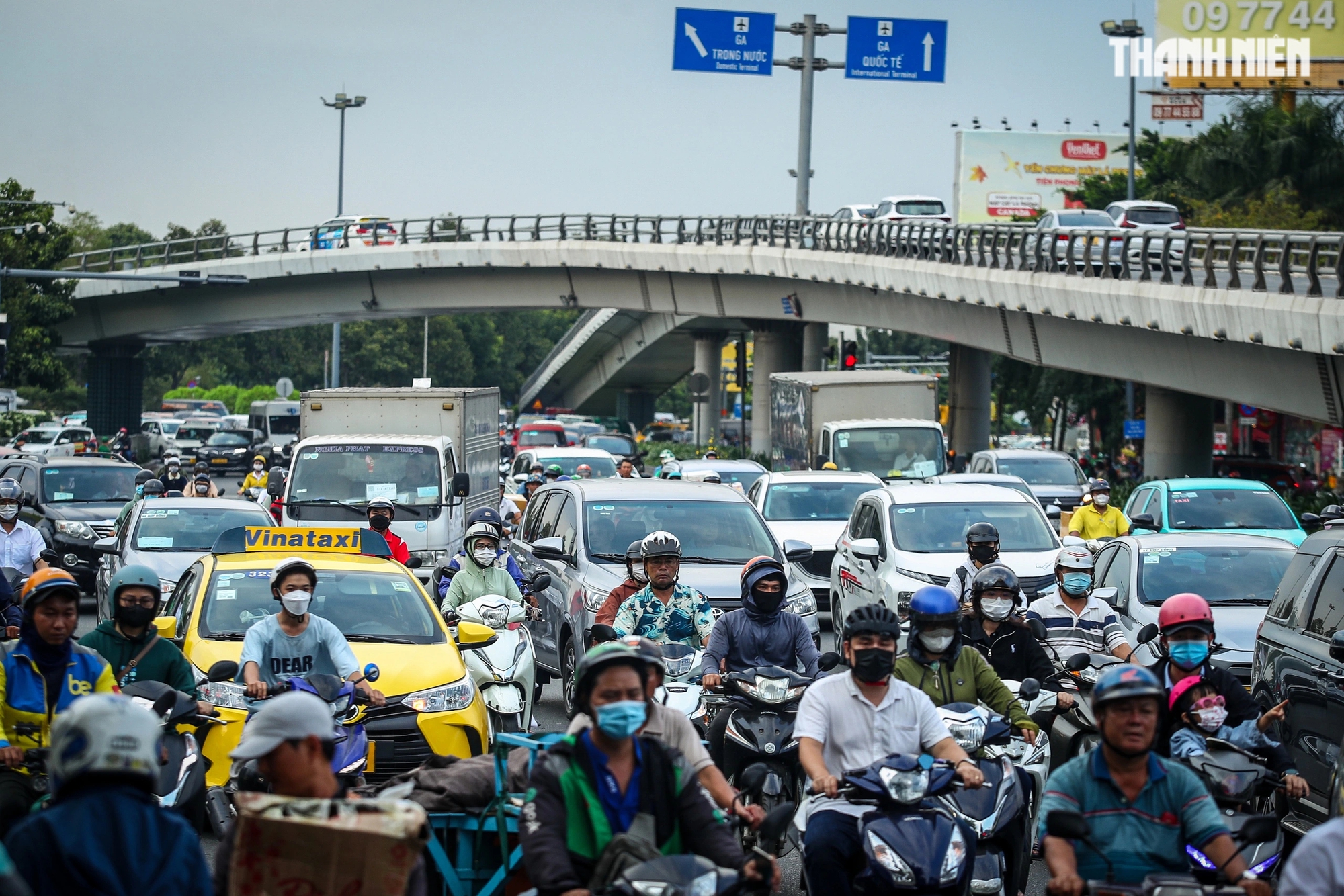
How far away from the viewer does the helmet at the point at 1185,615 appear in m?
7.28

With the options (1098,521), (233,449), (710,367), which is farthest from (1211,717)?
(710,367)

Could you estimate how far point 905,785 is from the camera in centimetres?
582

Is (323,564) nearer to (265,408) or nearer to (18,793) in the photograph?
(18,793)

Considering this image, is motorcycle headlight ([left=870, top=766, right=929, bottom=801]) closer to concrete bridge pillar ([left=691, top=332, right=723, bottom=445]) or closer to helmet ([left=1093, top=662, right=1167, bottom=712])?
helmet ([left=1093, top=662, right=1167, bottom=712])

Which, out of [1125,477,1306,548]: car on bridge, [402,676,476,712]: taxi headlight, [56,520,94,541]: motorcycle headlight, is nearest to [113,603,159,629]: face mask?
[402,676,476,712]: taxi headlight

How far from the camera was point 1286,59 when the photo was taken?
55.8 meters

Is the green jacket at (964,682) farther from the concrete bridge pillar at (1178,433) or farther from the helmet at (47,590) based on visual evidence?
the concrete bridge pillar at (1178,433)

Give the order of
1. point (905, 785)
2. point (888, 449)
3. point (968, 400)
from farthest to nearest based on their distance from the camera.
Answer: point (968, 400) → point (888, 449) → point (905, 785)

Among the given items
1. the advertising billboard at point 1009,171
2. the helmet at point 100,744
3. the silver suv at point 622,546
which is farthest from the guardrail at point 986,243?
the advertising billboard at point 1009,171

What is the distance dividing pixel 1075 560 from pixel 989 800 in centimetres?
353

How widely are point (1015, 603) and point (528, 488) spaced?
1461 centimetres

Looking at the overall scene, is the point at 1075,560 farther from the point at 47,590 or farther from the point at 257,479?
the point at 257,479

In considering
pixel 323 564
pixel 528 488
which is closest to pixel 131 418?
pixel 528 488

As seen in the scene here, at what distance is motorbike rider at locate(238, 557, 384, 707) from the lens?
26.9 ft
